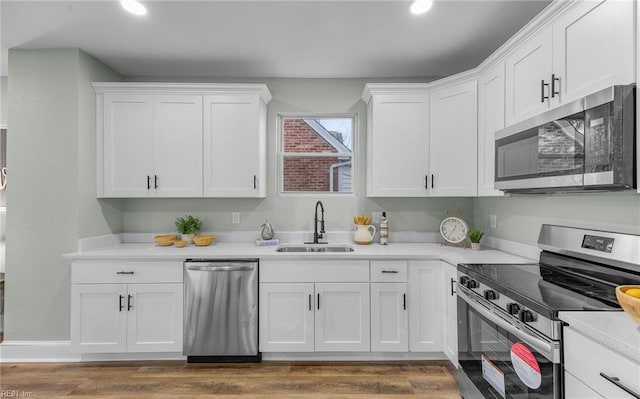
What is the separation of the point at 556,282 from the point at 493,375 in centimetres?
59

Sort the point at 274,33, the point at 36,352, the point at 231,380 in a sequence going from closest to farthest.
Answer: the point at 231,380 → the point at 274,33 → the point at 36,352

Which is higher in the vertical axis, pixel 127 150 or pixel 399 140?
pixel 399 140

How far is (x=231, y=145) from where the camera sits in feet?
9.93

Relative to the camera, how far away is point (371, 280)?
2648 mm

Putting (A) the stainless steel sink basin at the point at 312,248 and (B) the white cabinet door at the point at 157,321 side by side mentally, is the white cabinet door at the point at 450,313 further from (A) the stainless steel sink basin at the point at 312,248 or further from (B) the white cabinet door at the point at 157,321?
(B) the white cabinet door at the point at 157,321

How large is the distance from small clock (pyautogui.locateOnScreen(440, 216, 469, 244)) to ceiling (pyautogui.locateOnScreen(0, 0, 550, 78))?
150 cm

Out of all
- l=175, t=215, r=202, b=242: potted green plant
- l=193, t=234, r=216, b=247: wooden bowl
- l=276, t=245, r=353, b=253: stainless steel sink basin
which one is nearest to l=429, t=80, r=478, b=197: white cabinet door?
l=276, t=245, r=353, b=253: stainless steel sink basin

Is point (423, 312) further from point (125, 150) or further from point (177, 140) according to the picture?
point (125, 150)

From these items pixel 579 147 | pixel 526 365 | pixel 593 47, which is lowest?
pixel 526 365

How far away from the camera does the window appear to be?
348 cm

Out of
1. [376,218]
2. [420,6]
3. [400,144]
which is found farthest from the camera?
[376,218]

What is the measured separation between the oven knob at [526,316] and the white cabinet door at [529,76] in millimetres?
1175

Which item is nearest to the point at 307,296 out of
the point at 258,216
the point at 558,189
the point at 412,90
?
the point at 258,216

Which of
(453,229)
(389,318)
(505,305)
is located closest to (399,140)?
(453,229)
